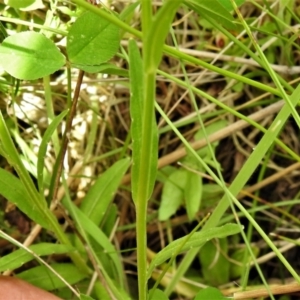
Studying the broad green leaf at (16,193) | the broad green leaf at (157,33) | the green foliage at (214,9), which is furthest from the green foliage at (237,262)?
the broad green leaf at (157,33)

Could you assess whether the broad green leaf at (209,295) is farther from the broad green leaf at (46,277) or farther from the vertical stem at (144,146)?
the broad green leaf at (46,277)

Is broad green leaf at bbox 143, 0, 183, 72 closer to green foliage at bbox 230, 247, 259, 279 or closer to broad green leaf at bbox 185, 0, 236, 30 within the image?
broad green leaf at bbox 185, 0, 236, 30

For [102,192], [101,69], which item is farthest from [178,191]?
[101,69]

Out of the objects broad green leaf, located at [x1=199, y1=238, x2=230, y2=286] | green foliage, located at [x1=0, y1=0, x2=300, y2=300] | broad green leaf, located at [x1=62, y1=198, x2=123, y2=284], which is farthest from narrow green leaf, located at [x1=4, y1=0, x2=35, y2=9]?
broad green leaf, located at [x1=199, y1=238, x2=230, y2=286]

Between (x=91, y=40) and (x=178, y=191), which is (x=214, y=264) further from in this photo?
(x=91, y=40)

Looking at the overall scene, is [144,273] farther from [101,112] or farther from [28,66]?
[101,112]
